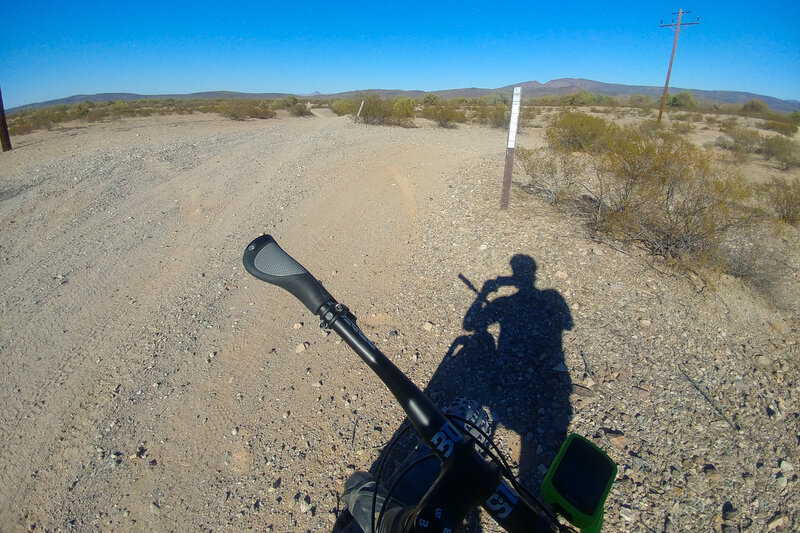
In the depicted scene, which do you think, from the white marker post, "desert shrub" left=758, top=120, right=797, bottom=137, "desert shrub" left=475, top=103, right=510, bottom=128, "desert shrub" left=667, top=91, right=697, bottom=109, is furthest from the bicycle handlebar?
"desert shrub" left=667, top=91, right=697, bottom=109

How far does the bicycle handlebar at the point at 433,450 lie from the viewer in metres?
0.96

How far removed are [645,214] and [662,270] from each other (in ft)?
3.01

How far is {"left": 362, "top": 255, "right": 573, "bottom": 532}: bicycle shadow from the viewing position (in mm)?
2811

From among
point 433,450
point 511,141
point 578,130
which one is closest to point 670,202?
point 511,141

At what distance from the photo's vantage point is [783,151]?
11.7 meters

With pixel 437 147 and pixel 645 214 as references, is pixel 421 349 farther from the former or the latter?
pixel 437 147

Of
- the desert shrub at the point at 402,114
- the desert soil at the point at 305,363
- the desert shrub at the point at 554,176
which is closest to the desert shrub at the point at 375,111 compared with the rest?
the desert shrub at the point at 402,114

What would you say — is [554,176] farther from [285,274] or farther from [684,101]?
[684,101]

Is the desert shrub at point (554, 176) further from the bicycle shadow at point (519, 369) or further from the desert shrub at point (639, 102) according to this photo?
the desert shrub at point (639, 102)

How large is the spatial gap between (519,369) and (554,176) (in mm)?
4306

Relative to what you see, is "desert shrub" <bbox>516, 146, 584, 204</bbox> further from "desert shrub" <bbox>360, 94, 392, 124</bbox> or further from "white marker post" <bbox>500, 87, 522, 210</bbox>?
"desert shrub" <bbox>360, 94, 392, 124</bbox>

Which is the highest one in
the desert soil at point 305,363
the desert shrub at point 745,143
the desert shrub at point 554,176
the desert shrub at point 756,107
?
the desert shrub at point 756,107

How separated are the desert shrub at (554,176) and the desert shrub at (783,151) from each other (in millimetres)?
9000

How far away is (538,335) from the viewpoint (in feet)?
12.3
